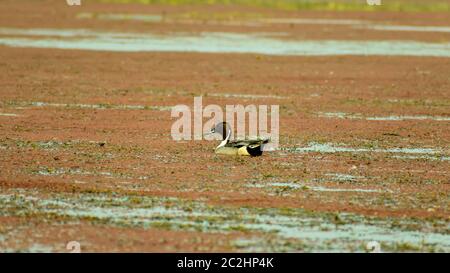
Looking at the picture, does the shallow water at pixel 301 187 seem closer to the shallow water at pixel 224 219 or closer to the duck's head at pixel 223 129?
the shallow water at pixel 224 219

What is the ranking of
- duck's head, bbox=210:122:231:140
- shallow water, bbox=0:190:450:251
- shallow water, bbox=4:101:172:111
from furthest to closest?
1. shallow water, bbox=4:101:172:111
2. duck's head, bbox=210:122:231:140
3. shallow water, bbox=0:190:450:251

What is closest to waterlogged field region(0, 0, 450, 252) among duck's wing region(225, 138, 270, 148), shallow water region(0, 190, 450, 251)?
shallow water region(0, 190, 450, 251)

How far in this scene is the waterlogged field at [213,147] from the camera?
1042 cm

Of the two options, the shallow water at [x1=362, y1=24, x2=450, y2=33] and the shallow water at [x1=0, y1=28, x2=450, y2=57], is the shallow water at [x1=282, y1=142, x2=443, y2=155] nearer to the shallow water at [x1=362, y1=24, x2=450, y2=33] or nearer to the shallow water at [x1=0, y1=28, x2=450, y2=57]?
the shallow water at [x1=0, y1=28, x2=450, y2=57]

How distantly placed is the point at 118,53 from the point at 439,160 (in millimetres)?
17007

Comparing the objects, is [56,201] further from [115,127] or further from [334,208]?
[115,127]

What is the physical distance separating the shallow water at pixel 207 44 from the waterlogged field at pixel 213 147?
113mm

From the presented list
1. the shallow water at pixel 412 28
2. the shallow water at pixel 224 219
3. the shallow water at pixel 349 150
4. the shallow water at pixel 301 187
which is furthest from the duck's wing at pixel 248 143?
the shallow water at pixel 412 28

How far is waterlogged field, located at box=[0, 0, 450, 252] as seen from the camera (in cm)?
1042

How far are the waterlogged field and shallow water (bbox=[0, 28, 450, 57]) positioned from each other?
4.5 inches

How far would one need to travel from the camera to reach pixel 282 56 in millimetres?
30953

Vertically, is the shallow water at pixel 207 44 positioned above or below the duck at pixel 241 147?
below

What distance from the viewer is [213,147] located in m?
15.4
